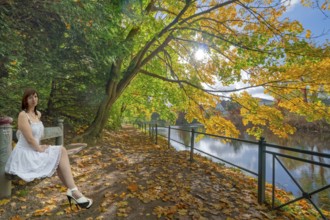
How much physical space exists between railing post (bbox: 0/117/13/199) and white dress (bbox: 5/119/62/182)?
0.35 meters

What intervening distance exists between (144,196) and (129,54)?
5753 millimetres

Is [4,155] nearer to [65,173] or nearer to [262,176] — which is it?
[65,173]

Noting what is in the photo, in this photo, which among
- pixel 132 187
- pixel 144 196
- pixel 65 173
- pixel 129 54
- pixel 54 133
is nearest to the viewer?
pixel 65 173

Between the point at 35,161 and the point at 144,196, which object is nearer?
the point at 35,161

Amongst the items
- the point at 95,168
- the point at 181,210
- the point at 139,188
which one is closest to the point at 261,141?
the point at 181,210

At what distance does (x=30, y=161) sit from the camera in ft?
10.1

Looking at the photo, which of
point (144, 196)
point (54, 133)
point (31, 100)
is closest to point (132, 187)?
point (144, 196)

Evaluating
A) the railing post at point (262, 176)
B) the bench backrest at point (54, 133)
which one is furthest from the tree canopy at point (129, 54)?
the railing post at point (262, 176)

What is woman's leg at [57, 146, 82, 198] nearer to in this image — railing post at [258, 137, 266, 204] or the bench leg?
the bench leg

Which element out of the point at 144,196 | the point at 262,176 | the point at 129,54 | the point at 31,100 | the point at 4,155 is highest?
the point at 129,54

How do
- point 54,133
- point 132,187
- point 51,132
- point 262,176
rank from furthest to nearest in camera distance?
point 54,133
point 51,132
point 132,187
point 262,176

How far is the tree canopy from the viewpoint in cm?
501

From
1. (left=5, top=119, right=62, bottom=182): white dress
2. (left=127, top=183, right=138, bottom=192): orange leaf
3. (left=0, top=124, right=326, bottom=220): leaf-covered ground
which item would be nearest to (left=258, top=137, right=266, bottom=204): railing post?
(left=0, top=124, right=326, bottom=220): leaf-covered ground

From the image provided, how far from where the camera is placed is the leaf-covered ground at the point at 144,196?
11.2 feet
